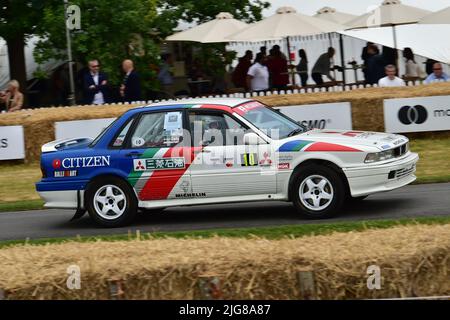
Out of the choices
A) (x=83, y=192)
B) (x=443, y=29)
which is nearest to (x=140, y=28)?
(x=443, y=29)

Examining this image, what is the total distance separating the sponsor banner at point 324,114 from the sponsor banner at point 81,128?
3366mm

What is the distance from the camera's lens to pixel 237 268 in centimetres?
795

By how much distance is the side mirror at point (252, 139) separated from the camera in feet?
39.5

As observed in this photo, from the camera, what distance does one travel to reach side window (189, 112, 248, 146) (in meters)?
12.3

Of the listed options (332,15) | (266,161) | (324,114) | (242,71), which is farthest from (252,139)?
(332,15)

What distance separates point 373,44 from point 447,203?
10630 mm

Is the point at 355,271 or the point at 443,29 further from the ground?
the point at 443,29

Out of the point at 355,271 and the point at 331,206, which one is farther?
the point at 331,206

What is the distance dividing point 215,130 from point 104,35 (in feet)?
38.6

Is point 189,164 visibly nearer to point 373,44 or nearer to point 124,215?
point 124,215

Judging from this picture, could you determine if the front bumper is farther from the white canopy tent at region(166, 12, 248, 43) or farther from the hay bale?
the white canopy tent at region(166, 12, 248, 43)

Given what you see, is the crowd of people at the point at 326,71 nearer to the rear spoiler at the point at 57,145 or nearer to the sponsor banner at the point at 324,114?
the sponsor banner at the point at 324,114

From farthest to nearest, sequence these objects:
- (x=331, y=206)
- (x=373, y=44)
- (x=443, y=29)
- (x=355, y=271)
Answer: (x=443, y=29)
(x=373, y=44)
(x=331, y=206)
(x=355, y=271)

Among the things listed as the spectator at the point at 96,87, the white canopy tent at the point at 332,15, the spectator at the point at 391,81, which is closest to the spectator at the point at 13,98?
the spectator at the point at 96,87
